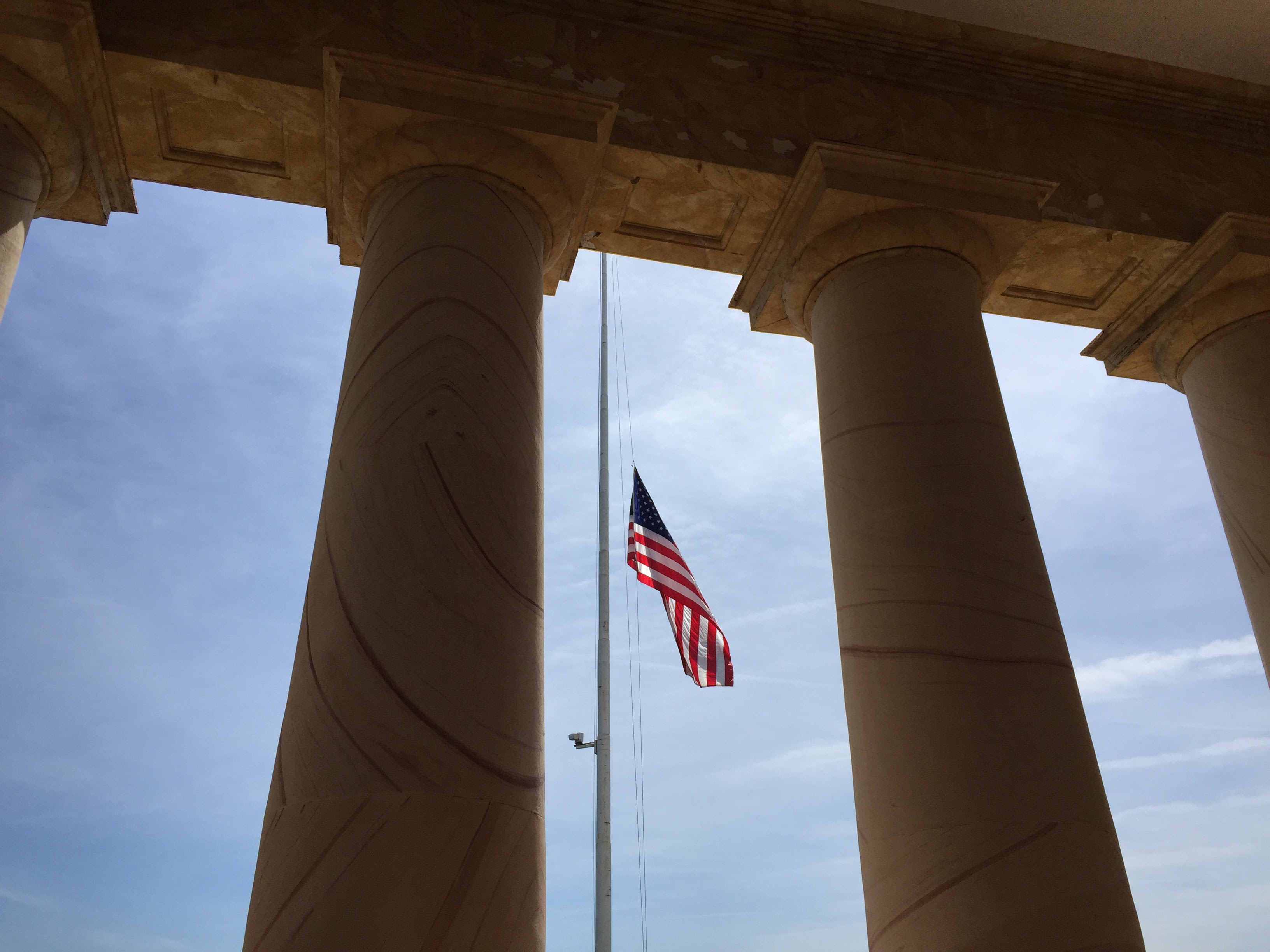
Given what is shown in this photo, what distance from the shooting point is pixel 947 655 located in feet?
111

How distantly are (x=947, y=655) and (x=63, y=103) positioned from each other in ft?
129

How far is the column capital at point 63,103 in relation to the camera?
3656 centimetres

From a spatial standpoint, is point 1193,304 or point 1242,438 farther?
point 1193,304

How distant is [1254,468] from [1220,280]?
9945 millimetres

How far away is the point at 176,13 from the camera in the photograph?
130 feet

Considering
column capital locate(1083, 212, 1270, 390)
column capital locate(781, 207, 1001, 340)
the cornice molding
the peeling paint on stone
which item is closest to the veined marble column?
the cornice molding

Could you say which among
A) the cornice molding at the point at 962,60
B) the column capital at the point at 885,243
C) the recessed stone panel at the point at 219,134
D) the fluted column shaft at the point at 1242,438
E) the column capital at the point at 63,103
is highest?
the cornice molding at the point at 962,60

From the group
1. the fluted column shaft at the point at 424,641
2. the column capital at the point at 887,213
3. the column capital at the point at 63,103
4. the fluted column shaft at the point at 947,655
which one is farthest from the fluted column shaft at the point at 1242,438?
the column capital at the point at 63,103

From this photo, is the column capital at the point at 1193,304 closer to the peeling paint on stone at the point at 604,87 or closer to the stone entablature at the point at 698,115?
the stone entablature at the point at 698,115

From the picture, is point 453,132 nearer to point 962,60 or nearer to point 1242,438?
point 962,60

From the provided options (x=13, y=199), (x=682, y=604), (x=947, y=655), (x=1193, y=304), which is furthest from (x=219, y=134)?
(x=1193, y=304)

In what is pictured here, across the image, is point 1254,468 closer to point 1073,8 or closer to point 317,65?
point 1073,8

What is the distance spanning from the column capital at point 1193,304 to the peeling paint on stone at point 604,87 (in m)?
29.6

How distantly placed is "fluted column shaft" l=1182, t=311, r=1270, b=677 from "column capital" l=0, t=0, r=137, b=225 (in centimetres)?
5296
